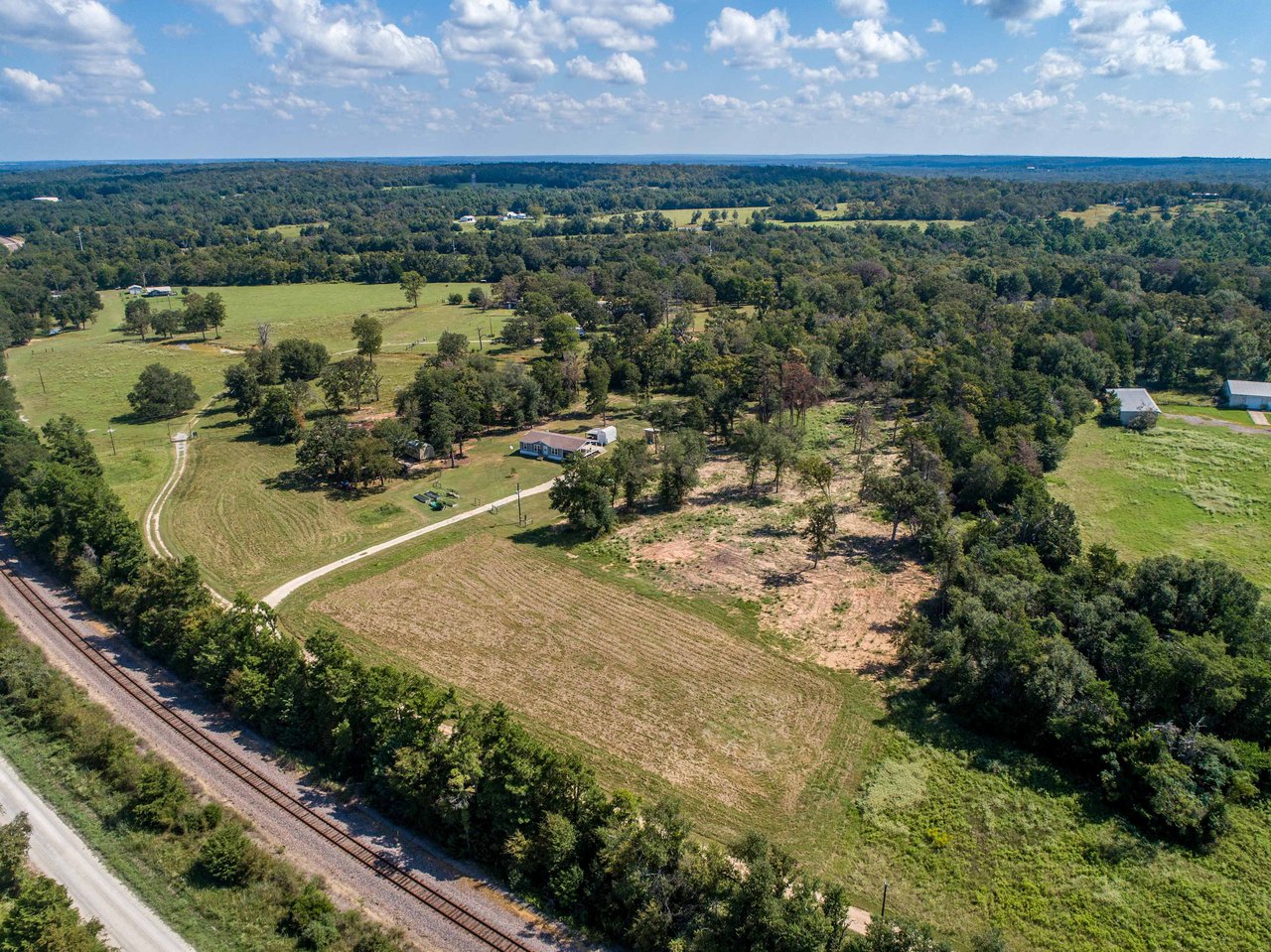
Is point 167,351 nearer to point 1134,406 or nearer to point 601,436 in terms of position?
point 601,436

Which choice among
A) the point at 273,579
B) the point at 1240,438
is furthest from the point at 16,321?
the point at 1240,438

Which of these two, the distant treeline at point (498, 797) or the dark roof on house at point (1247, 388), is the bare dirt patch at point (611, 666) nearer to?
the distant treeline at point (498, 797)

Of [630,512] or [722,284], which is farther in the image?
[722,284]

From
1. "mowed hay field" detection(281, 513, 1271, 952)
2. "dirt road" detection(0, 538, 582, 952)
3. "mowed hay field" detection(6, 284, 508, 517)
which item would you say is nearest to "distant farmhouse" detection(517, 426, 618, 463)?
"mowed hay field" detection(281, 513, 1271, 952)

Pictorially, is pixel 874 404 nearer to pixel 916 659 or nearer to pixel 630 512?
pixel 630 512

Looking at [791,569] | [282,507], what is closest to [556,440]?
[282,507]

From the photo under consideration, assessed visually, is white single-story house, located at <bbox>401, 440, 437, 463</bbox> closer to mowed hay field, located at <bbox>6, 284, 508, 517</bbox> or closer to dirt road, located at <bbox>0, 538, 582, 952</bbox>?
mowed hay field, located at <bbox>6, 284, 508, 517</bbox>
